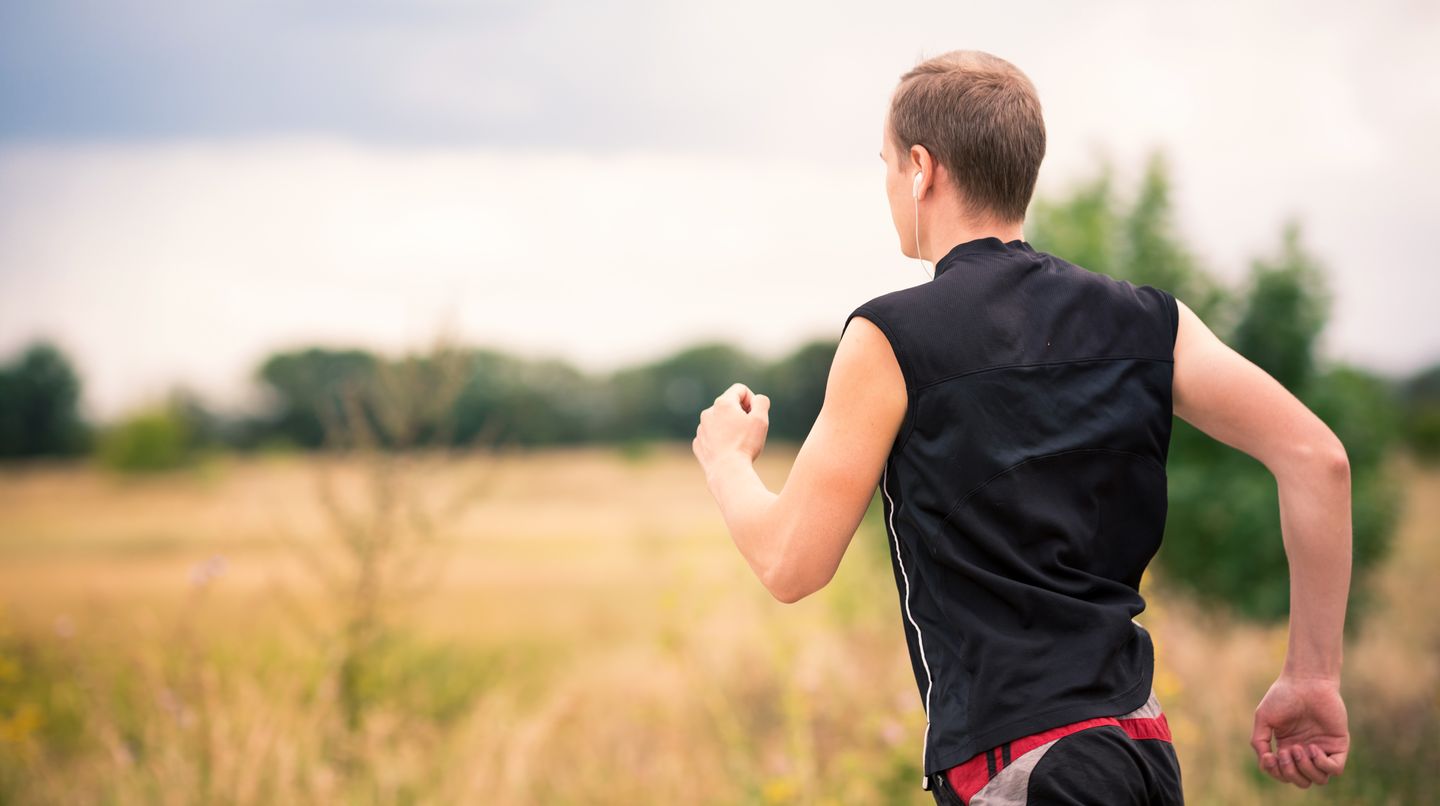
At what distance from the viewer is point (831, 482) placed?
1.63 m

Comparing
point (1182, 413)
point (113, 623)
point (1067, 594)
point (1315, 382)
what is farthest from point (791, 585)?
point (1315, 382)

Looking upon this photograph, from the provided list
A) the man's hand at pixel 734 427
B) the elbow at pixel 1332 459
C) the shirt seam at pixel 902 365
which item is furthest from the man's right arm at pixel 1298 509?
the man's hand at pixel 734 427

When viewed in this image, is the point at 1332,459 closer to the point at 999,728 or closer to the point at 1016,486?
the point at 1016,486

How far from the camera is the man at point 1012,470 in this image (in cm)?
158

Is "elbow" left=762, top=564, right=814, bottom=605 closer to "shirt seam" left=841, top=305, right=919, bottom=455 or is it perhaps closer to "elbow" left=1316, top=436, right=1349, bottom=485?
"shirt seam" left=841, top=305, right=919, bottom=455

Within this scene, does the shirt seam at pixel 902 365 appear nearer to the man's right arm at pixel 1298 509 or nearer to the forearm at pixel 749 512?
the forearm at pixel 749 512

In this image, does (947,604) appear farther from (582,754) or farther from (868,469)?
(582,754)

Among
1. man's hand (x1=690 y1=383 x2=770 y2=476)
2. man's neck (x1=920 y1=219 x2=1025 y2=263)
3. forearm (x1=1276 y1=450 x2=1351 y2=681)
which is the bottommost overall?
forearm (x1=1276 y1=450 x2=1351 y2=681)

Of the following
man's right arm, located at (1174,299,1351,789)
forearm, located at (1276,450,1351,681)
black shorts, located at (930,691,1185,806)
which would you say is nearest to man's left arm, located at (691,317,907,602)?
black shorts, located at (930,691,1185,806)

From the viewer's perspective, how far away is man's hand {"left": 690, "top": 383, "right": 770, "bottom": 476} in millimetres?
1816

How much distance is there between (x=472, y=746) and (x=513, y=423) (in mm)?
1844

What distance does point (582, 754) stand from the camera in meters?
6.11

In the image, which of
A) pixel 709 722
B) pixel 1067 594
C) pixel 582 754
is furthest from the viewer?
pixel 709 722

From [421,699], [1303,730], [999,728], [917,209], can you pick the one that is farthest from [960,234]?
[421,699]
